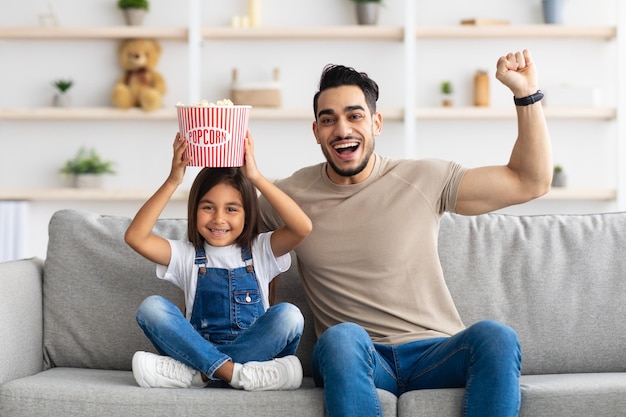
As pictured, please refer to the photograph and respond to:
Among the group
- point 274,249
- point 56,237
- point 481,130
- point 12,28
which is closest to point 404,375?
point 274,249

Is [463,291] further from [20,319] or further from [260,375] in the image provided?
[20,319]

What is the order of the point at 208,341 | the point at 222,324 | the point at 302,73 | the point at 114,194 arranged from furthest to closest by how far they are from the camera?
the point at 302,73
the point at 114,194
the point at 222,324
the point at 208,341

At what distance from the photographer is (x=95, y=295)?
2.46m

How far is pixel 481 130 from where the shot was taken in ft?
17.2

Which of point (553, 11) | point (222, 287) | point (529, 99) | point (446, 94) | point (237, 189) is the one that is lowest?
point (222, 287)

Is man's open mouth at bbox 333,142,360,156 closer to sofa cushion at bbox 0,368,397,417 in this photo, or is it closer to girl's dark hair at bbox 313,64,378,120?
girl's dark hair at bbox 313,64,378,120

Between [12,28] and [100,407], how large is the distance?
362cm

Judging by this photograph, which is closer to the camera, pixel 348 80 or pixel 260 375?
pixel 260 375

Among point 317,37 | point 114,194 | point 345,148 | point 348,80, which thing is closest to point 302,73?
point 317,37

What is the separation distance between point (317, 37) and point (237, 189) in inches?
113

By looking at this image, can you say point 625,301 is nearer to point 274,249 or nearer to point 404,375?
point 404,375

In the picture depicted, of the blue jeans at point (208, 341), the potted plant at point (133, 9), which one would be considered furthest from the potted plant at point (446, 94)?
the blue jeans at point (208, 341)

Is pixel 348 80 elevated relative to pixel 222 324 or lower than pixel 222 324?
elevated

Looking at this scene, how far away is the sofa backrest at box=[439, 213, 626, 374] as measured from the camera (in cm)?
239
